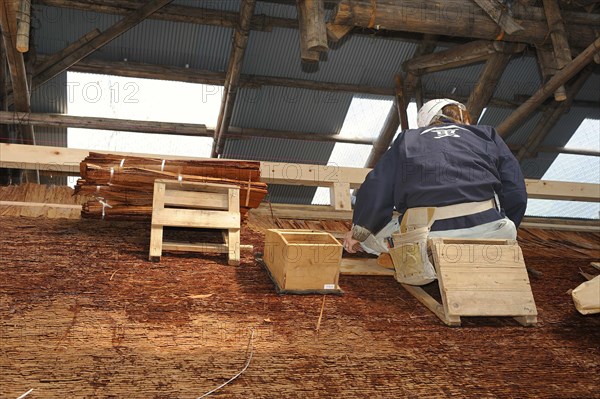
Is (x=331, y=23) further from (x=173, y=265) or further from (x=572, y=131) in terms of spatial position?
(x=572, y=131)

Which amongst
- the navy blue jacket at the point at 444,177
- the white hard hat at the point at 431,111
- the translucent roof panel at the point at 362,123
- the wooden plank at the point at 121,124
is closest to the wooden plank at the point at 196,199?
the navy blue jacket at the point at 444,177

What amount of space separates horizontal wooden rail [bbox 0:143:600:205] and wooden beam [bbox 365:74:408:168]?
3569 millimetres

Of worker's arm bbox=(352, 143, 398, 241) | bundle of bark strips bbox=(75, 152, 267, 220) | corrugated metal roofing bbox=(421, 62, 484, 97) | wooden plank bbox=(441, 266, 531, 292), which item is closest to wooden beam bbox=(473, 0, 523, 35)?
corrugated metal roofing bbox=(421, 62, 484, 97)

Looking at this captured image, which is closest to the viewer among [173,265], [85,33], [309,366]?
[309,366]

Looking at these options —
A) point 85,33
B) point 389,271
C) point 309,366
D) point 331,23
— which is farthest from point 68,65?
point 309,366

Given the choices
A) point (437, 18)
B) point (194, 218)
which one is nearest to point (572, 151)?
point (437, 18)

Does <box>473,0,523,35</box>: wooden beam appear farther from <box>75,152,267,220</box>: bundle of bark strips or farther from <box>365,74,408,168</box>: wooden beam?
<box>75,152,267,220</box>: bundle of bark strips

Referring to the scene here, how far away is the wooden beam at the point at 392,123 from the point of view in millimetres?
8078

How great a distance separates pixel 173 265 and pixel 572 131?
8479mm

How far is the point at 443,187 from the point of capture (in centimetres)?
276

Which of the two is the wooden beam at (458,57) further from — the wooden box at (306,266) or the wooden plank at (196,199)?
the wooden box at (306,266)

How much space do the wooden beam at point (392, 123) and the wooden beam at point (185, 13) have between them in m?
1.83

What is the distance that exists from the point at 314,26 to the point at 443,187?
108 inches

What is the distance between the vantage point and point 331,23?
519 centimetres
